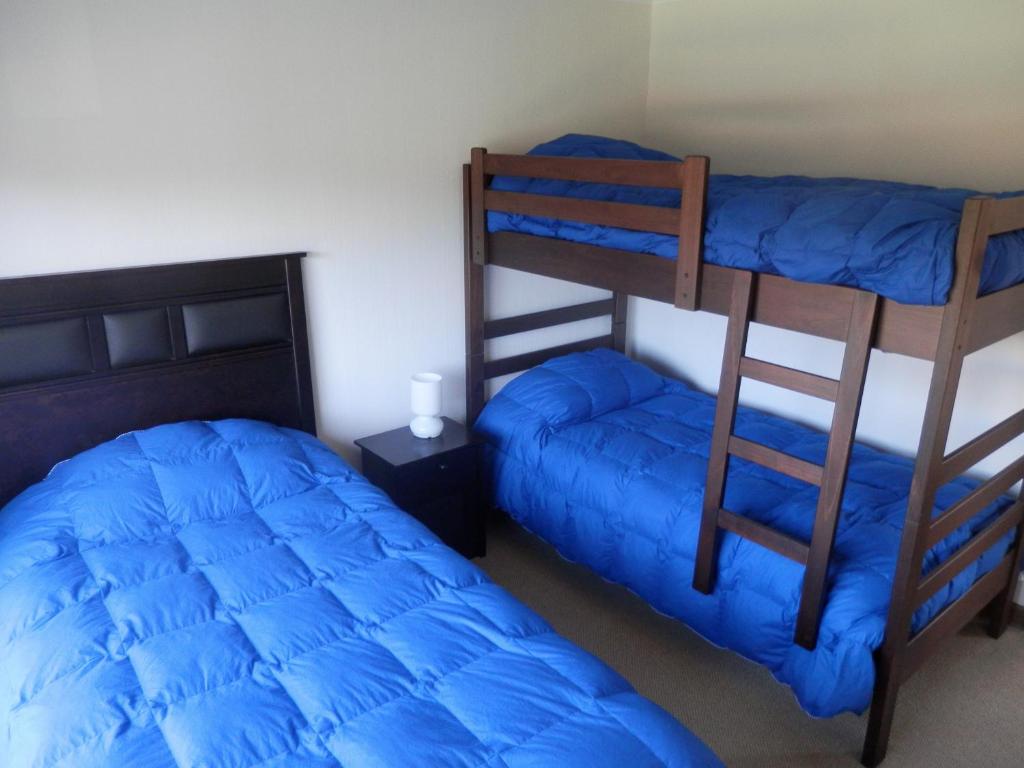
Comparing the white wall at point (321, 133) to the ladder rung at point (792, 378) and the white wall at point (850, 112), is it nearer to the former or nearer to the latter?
the white wall at point (850, 112)

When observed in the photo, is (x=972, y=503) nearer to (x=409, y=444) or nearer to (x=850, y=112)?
(x=850, y=112)

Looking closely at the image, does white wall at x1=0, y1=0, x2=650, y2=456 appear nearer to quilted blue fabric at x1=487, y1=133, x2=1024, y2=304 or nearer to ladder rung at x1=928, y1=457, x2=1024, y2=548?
quilted blue fabric at x1=487, y1=133, x2=1024, y2=304

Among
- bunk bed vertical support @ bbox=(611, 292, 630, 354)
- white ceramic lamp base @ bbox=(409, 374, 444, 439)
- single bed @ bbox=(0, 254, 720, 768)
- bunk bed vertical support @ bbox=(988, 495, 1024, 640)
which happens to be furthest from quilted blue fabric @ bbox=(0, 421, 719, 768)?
bunk bed vertical support @ bbox=(611, 292, 630, 354)

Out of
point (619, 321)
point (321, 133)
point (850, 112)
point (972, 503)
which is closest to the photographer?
point (972, 503)

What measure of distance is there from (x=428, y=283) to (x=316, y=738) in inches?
79.1

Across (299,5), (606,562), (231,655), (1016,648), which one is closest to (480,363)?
(606,562)

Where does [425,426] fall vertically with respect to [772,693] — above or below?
above

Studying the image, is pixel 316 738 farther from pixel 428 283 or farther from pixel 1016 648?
pixel 1016 648

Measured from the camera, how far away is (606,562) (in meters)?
2.73

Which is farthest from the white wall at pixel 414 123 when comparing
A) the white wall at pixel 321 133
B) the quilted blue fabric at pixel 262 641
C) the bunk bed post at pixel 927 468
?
the bunk bed post at pixel 927 468

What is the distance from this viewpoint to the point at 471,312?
3242 millimetres

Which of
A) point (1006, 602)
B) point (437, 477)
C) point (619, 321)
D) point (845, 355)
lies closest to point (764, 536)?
point (845, 355)

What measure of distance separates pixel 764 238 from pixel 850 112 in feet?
4.07

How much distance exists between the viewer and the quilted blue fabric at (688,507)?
2.14 metres
